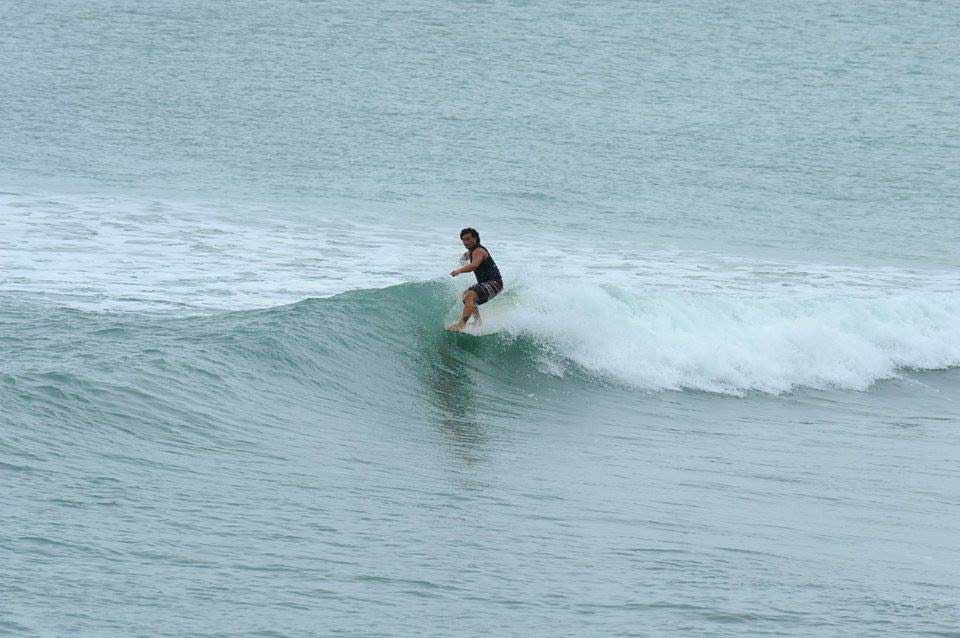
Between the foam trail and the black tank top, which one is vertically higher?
the black tank top

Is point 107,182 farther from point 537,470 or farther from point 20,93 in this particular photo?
point 537,470

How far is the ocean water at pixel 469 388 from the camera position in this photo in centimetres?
654

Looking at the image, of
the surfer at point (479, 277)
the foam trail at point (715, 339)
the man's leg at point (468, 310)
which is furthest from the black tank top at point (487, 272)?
the foam trail at point (715, 339)

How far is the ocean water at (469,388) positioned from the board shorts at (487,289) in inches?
23.8

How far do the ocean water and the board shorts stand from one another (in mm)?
604

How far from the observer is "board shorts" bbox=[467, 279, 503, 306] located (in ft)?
46.7

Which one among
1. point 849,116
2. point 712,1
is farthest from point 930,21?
point 849,116

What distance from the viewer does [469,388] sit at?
13039 millimetres

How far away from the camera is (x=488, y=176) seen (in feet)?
114

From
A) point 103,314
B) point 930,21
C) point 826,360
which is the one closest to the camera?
point 103,314

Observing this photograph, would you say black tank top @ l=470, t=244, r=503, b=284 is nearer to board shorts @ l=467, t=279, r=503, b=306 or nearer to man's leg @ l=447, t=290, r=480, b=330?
board shorts @ l=467, t=279, r=503, b=306

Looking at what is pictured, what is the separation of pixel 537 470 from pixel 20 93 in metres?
39.1

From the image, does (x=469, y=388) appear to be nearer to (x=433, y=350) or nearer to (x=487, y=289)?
(x=433, y=350)

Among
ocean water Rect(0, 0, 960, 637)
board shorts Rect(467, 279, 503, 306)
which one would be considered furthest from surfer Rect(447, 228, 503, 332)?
ocean water Rect(0, 0, 960, 637)
